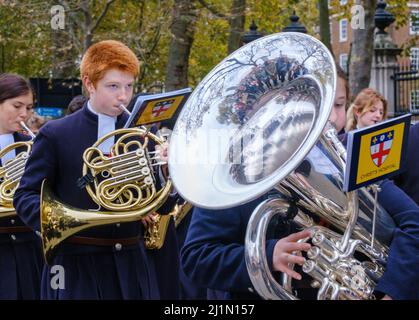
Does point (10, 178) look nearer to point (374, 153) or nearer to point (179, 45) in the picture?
point (374, 153)

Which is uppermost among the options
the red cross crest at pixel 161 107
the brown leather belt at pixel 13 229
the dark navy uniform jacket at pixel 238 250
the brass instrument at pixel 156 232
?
the red cross crest at pixel 161 107

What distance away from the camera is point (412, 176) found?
417 centimetres

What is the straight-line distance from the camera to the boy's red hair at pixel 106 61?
156 inches

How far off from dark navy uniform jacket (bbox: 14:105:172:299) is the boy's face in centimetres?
20

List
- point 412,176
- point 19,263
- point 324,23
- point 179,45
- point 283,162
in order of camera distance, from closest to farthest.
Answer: point 283,162 → point 412,176 → point 19,263 → point 179,45 → point 324,23

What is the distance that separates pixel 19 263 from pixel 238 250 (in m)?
2.66

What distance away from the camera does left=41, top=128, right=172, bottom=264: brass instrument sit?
12.2 ft

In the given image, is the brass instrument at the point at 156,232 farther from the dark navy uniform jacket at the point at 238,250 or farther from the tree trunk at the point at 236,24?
the tree trunk at the point at 236,24

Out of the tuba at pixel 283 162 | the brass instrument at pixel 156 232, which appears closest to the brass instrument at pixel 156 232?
the brass instrument at pixel 156 232

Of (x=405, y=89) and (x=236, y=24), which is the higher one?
(x=236, y=24)

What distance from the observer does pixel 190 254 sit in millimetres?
2934

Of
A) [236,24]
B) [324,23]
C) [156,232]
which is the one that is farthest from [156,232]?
[324,23]

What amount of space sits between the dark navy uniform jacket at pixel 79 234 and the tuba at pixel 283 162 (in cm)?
105
